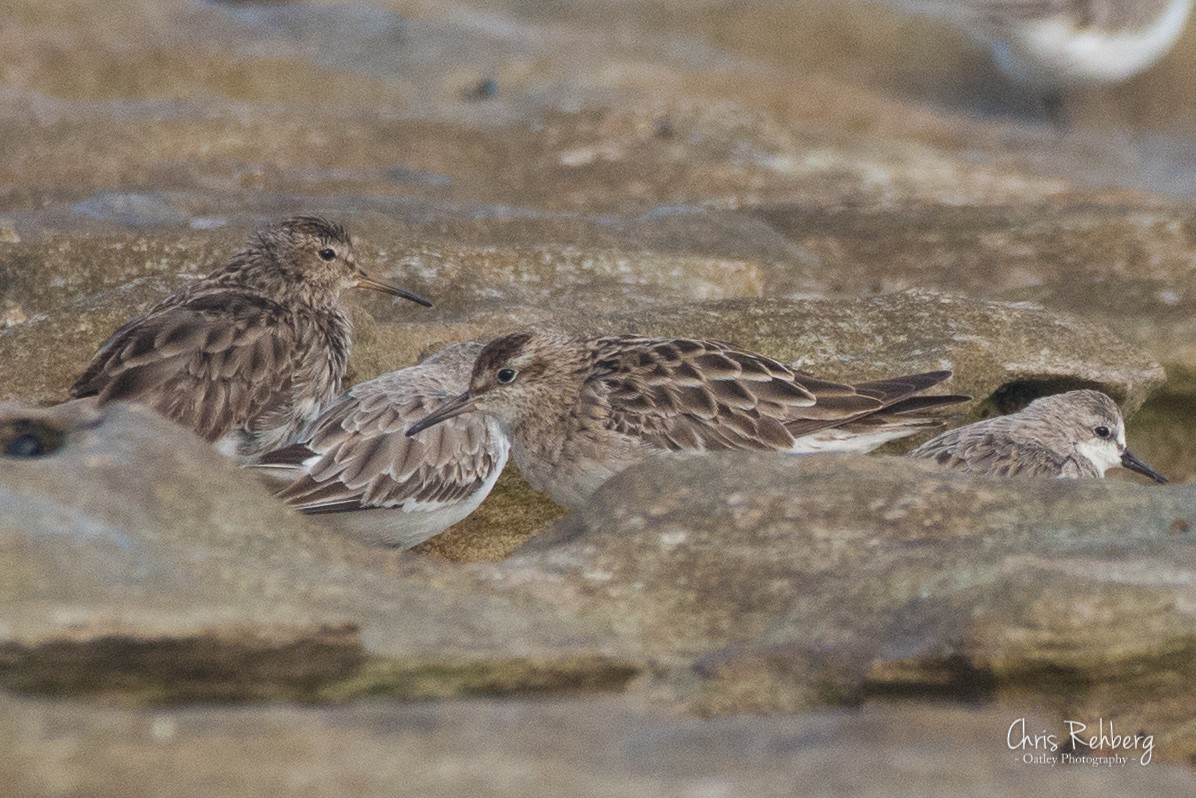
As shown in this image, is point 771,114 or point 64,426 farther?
point 771,114

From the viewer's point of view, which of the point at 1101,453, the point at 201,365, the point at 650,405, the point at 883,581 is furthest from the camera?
the point at 1101,453

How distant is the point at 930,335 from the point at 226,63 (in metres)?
9.45

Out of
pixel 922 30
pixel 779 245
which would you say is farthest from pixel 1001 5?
pixel 779 245

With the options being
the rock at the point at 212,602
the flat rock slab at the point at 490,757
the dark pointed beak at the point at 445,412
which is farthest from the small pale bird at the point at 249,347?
the flat rock slab at the point at 490,757

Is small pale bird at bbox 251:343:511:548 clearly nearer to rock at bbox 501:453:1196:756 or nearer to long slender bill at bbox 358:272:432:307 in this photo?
long slender bill at bbox 358:272:432:307

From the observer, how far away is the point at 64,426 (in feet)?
20.4

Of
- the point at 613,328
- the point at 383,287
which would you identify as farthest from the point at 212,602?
the point at 613,328

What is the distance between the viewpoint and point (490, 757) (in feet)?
15.0

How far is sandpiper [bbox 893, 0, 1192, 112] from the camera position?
767 inches

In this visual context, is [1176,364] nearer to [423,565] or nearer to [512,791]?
[423,565]

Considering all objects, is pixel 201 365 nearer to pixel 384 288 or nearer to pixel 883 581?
pixel 384 288

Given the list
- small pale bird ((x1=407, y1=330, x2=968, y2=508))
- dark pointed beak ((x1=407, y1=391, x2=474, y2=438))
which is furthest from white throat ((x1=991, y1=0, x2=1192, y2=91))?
dark pointed beak ((x1=407, y1=391, x2=474, y2=438))

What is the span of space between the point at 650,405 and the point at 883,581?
256 centimetres

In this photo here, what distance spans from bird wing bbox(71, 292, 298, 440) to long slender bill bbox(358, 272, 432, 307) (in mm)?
1096
